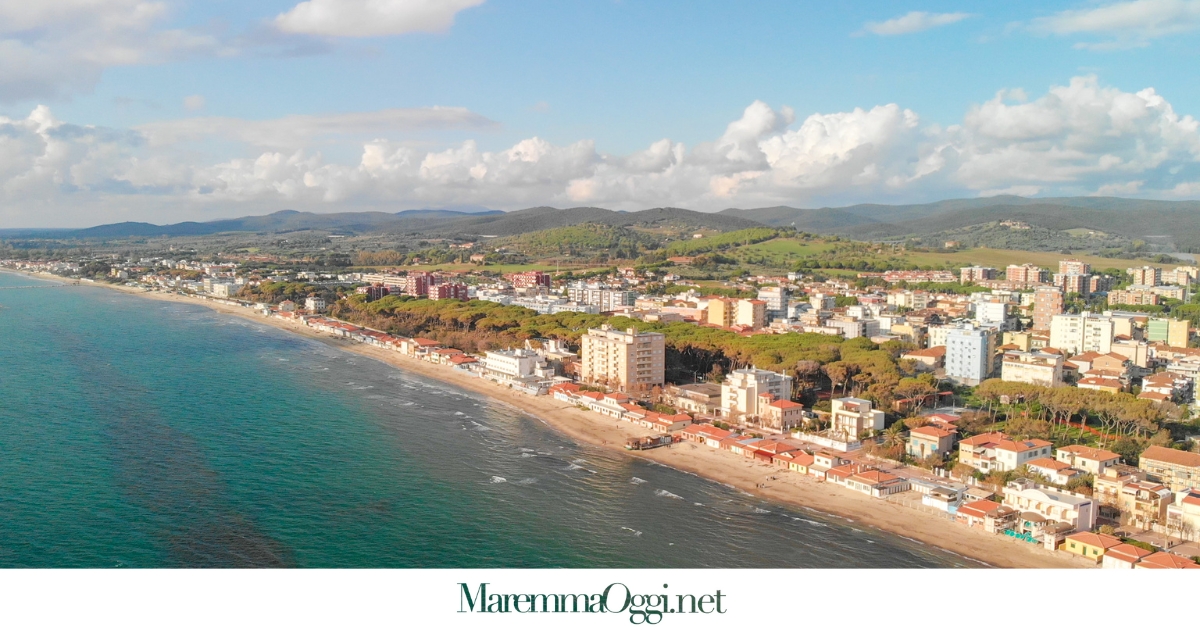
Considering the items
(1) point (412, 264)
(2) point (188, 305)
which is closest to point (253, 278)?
(2) point (188, 305)

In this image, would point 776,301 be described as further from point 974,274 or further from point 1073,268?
point 1073,268

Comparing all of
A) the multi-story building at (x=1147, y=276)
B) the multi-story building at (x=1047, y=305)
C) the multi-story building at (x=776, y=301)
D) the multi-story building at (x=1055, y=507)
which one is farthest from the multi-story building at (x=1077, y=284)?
the multi-story building at (x=1055, y=507)

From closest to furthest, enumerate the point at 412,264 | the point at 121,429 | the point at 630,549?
the point at 630,549, the point at 121,429, the point at 412,264

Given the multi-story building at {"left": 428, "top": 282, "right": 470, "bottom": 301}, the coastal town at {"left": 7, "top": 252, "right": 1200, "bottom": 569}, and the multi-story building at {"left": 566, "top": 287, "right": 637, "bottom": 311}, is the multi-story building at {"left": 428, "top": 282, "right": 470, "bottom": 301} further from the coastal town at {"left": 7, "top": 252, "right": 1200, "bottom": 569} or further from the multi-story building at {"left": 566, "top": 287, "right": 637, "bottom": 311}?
the multi-story building at {"left": 566, "top": 287, "right": 637, "bottom": 311}

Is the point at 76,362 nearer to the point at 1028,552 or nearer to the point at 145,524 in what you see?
the point at 145,524

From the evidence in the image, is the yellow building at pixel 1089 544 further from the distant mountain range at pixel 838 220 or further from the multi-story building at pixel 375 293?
the distant mountain range at pixel 838 220

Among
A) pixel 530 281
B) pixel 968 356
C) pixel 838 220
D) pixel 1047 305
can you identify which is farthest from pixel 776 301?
pixel 838 220

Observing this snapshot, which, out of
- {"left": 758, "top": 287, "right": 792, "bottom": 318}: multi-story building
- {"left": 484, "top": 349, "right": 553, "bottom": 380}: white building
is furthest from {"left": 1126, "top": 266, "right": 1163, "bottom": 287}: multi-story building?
{"left": 484, "top": 349, "right": 553, "bottom": 380}: white building
